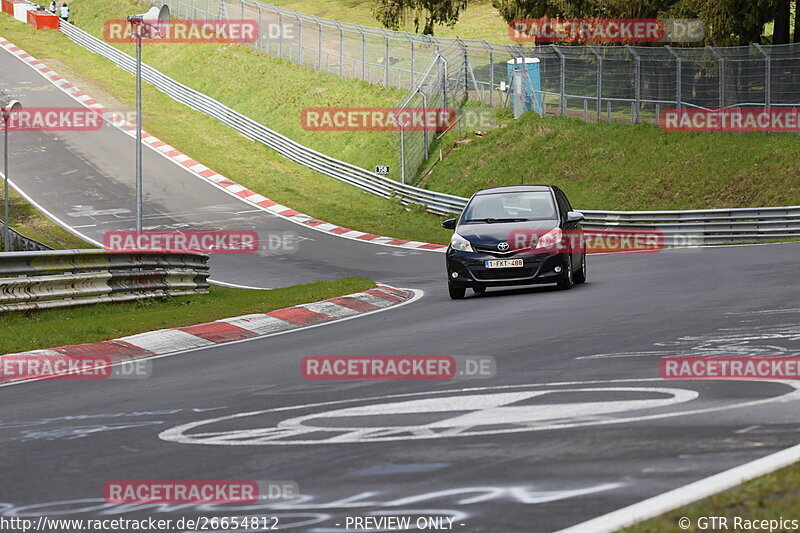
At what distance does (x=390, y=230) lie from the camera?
34344 mm

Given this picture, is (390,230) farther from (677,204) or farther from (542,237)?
(542,237)

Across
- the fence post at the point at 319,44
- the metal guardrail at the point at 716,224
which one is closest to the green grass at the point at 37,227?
the metal guardrail at the point at 716,224

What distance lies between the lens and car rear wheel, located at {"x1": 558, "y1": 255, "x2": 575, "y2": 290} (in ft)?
54.0

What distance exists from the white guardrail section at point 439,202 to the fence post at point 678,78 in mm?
5891

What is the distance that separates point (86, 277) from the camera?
16.2m

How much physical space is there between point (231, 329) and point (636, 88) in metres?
25.7

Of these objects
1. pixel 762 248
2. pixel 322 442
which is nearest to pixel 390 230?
pixel 762 248

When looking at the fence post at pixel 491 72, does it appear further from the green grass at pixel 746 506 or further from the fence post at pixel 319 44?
the green grass at pixel 746 506

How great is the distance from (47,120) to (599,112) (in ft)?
80.9

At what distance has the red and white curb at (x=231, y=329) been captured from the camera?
12.1 meters
